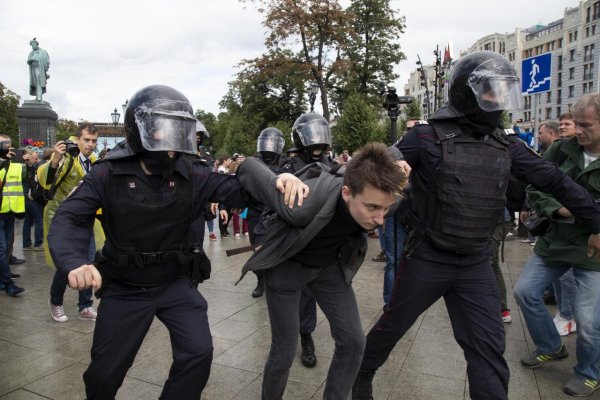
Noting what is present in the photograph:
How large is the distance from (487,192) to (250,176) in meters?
1.38

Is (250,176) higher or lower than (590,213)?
higher

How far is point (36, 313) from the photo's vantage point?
508 cm

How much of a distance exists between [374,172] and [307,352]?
2029 mm

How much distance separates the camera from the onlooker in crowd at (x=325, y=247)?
91.5 inches

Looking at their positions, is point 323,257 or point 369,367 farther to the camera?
point 369,367

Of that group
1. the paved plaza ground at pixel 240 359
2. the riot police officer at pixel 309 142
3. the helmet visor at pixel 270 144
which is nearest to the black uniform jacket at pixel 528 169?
the paved plaza ground at pixel 240 359

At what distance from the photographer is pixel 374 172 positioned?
2.28m

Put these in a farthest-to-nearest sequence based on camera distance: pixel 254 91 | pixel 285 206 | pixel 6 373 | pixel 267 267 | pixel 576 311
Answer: pixel 254 91, pixel 6 373, pixel 576 311, pixel 267 267, pixel 285 206

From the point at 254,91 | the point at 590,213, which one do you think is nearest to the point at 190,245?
the point at 590,213

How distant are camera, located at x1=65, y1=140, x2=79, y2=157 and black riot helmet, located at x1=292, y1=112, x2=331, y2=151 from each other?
2.36 m

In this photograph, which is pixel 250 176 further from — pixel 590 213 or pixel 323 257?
pixel 590 213

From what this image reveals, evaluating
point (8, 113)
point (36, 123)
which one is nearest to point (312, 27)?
point (36, 123)

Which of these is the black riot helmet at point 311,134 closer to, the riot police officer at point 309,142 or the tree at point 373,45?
the riot police officer at point 309,142

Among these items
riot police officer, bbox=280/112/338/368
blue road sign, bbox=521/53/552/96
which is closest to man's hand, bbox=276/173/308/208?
riot police officer, bbox=280/112/338/368
